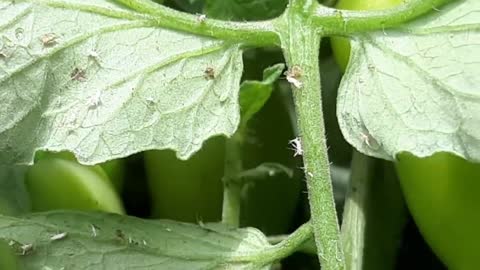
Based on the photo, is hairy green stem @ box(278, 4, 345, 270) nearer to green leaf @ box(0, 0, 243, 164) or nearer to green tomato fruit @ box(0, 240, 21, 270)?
green leaf @ box(0, 0, 243, 164)

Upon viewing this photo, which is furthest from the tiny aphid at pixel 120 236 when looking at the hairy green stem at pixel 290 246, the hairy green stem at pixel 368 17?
the hairy green stem at pixel 368 17

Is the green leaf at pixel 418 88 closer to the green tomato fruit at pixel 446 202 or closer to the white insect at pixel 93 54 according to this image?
the green tomato fruit at pixel 446 202

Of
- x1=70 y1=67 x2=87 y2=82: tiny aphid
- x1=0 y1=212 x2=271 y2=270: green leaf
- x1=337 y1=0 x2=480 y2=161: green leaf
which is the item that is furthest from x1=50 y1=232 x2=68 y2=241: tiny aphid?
x1=337 y1=0 x2=480 y2=161: green leaf

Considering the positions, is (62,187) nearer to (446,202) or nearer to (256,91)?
(256,91)

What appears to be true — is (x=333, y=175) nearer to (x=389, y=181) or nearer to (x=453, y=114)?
(x=389, y=181)

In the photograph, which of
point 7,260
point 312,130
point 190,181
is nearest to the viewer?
point 312,130

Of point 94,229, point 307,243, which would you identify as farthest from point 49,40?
point 307,243

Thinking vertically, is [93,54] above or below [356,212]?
above
